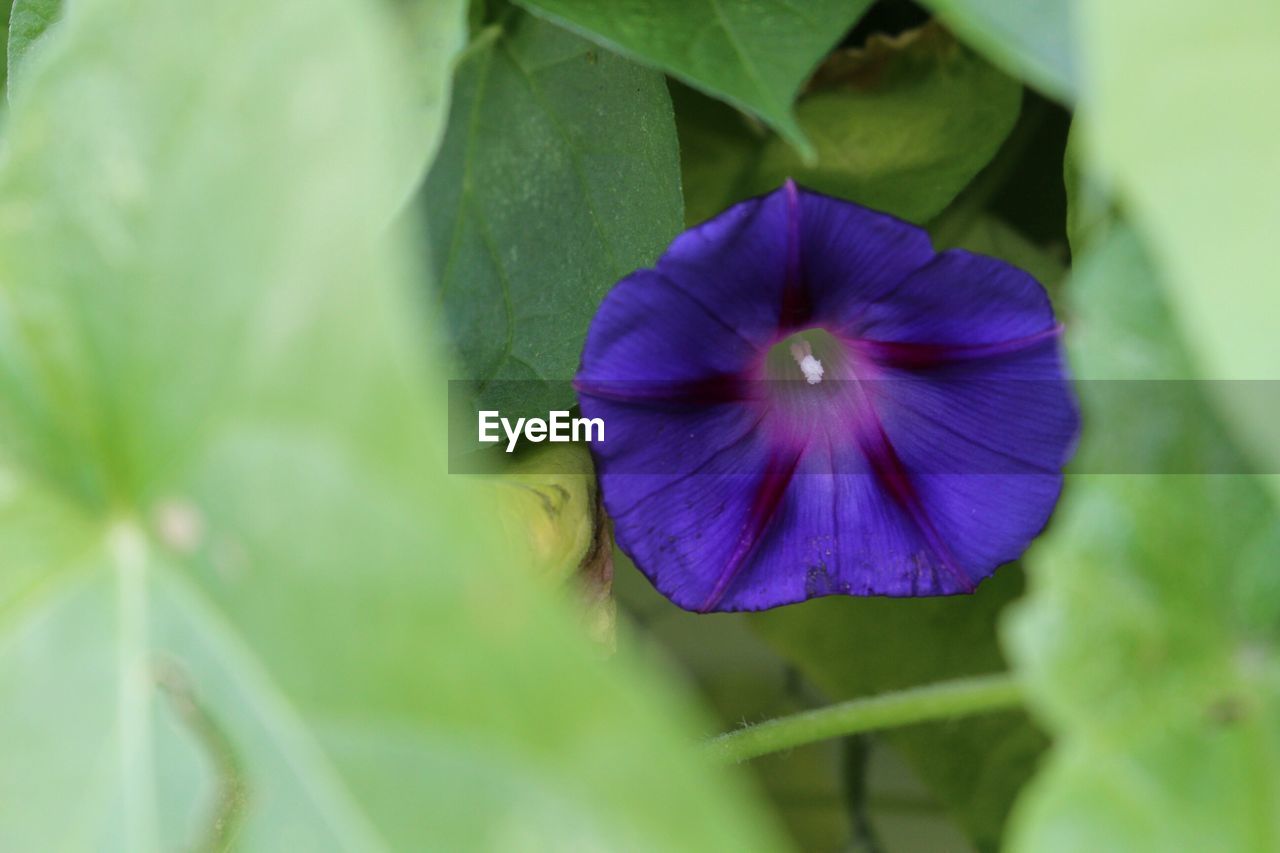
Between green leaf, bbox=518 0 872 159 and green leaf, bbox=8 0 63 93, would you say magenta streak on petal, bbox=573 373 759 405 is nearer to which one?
green leaf, bbox=518 0 872 159

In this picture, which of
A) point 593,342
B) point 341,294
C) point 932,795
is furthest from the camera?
point 932,795

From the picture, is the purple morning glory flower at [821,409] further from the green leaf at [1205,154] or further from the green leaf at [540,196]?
the green leaf at [1205,154]

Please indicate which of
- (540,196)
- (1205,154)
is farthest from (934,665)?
(1205,154)

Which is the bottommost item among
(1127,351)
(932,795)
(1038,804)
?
(932,795)

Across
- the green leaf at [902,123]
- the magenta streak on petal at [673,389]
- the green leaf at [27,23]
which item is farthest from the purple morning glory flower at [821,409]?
the green leaf at [27,23]

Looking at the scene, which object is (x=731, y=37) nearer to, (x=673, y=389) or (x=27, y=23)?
(x=673, y=389)

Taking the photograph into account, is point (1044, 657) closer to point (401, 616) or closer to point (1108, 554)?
point (1108, 554)

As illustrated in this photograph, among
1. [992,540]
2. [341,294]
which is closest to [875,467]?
[992,540]

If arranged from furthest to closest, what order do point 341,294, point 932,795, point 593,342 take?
point 932,795 → point 593,342 → point 341,294
